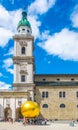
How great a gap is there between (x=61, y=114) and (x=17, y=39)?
21246mm

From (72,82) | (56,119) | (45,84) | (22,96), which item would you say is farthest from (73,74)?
(22,96)

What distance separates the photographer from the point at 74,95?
77250mm

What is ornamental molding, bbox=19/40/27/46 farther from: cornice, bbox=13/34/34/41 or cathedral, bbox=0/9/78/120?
cornice, bbox=13/34/34/41

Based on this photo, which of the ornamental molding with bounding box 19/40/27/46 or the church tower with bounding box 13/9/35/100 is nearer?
the church tower with bounding box 13/9/35/100

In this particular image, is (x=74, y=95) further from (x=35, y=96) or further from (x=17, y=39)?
(x=17, y=39)

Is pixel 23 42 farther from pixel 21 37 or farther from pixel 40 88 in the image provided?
pixel 40 88

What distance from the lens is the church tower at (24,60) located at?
7531 centimetres

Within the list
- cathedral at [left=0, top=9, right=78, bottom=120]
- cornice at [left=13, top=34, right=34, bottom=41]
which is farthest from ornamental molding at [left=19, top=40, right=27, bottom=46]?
cornice at [left=13, top=34, right=34, bottom=41]

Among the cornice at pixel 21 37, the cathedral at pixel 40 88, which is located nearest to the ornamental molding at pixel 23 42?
the cathedral at pixel 40 88

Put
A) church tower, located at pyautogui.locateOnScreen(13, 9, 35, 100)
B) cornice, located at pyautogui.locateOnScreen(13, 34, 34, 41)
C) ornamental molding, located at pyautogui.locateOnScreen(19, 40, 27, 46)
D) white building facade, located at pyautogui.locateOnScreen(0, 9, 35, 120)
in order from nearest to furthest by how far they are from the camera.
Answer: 1. white building facade, located at pyautogui.locateOnScreen(0, 9, 35, 120)
2. church tower, located at pyautogui.locateOnScreen(13, 9, 35, 100)
3. cornice, located at pyautogui.locateOnScreen(13, 34, 34, 41)
4. ornamental molding, located at pyautogui.locateOnScreen(19, 40, 27, 46)

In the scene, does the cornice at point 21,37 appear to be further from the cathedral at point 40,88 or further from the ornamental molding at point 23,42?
the ornamental molding at point 23,42

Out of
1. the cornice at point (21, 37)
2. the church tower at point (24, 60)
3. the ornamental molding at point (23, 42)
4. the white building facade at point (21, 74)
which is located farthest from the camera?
the ornamental molding at point (23, 42)

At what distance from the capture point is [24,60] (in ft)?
254

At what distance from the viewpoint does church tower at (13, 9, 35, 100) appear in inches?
2965
